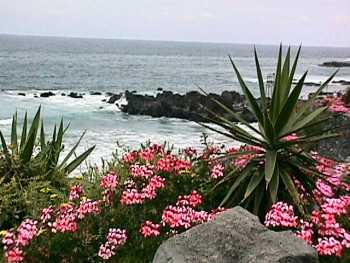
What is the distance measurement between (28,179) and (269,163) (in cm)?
292

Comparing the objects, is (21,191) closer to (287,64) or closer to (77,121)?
(287,64)

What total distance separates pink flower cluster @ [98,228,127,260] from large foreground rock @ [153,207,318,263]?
50 centimetres

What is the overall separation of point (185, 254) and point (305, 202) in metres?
2.08

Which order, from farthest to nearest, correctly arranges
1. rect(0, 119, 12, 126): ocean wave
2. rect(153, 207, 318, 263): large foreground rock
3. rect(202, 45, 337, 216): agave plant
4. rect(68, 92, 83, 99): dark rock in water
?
rect(68, 92, 83, 99): dark rock in water → rect(0, 119, 12, 126): ocean wave → rect(202, 45, 337, 216): agave plant → rect(153, 207, 318, 263): large foreground rock

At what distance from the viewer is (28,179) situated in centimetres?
648

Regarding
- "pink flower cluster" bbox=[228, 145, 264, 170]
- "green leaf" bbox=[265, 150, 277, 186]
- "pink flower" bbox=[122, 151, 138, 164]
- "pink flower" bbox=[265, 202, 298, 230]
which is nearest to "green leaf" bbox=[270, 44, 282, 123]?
"pink flower cluster" bbox=[228, 145, 264, 170]

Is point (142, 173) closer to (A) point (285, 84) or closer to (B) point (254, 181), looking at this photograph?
(B) point (254, 181)

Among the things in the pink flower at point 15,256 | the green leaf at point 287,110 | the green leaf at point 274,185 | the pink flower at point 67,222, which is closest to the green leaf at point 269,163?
the green leaf at point 274,185

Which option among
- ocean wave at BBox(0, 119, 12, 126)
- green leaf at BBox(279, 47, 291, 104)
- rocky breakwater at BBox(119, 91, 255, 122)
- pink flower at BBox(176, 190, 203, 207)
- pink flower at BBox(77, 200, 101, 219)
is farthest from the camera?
rocky breakwater at BBox(119, 91, 255, 122)

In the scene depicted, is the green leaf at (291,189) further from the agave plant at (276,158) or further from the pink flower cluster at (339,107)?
the pink flower cluster at (339,107)

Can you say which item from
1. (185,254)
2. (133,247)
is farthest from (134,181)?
(185,254)

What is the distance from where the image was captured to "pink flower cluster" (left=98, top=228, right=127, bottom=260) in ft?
13.2

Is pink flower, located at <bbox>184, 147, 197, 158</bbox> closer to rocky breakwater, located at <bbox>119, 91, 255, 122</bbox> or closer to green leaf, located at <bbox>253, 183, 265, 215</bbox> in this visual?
green leaf, located at <bbox>253, 183, 265, 215</bbox>

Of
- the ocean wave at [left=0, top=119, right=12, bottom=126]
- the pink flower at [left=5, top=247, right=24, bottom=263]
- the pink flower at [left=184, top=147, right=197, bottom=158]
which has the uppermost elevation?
the pink flower at [left=184, top=147, right=197, bottom=158]
